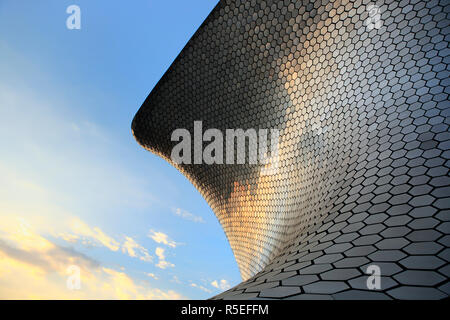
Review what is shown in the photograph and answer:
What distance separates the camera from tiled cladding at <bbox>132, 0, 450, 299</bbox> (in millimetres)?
1715

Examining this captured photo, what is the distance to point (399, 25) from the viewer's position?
3.95m

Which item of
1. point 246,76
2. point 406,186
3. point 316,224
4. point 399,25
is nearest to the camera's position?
point 406,186

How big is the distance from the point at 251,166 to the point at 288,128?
1644 millimetres

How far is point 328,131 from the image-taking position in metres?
4.09

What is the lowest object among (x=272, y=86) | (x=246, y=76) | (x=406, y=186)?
(x=406, y=186)

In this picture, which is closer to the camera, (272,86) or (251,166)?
(272,86)

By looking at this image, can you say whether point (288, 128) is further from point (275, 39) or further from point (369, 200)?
point (369, 200)

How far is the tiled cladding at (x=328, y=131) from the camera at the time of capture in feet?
5.63
